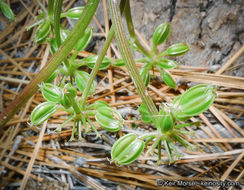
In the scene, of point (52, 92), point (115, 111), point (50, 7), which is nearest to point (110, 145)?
point (115, 111)

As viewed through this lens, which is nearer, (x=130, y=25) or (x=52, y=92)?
(x=52, y=92)

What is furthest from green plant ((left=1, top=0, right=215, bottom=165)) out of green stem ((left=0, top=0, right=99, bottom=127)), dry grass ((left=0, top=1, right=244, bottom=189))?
dry grass ((left=0, top=1, right=244, bottom=189))

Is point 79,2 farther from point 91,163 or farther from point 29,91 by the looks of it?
point 91,163

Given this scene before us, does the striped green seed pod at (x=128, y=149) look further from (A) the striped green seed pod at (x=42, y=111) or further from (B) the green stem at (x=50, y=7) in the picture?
(B) the green stem at (x=50, y=7)

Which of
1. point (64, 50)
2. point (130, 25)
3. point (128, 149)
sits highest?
point (130, 25)

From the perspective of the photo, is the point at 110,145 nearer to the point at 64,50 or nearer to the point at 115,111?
the point at 115,111

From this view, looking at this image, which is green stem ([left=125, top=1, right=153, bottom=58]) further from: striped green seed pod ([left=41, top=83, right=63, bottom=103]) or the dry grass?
striped green seed pod ([left=41, top=83, right=63, bottom=103])
